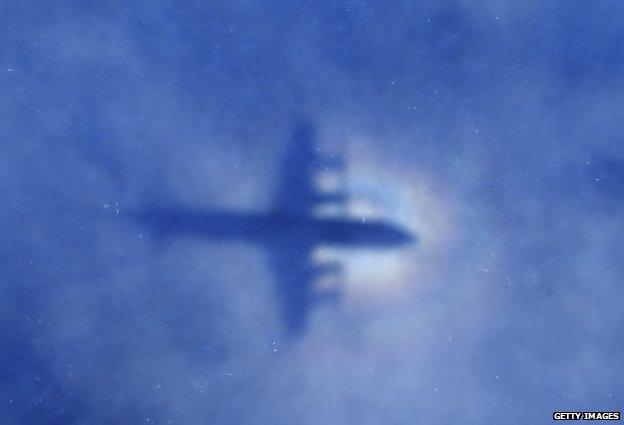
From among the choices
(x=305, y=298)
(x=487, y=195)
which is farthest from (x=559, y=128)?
(x=305, y=298)

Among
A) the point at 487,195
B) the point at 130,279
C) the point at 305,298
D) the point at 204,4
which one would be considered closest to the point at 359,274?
the point at 305,298

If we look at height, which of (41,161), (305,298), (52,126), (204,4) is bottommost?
(305,298)

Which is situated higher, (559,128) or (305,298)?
(559,128)

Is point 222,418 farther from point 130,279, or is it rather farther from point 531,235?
point 531,235

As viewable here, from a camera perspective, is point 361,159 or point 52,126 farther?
point 361,159

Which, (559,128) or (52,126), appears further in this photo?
(559,128)

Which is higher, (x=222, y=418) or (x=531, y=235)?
(x=531, y=235)

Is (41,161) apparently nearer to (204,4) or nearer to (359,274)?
(204,4)

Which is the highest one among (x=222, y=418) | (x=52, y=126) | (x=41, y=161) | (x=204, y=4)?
(x=204, y=4)
